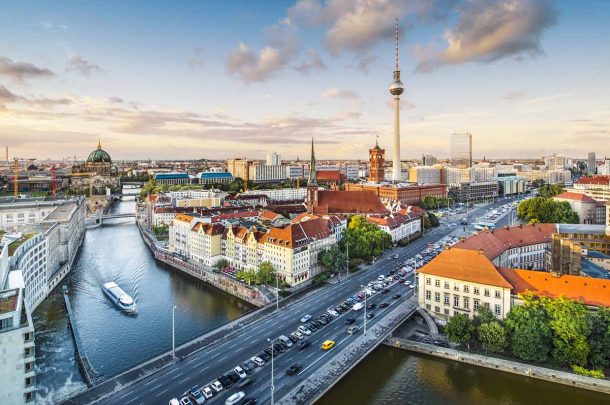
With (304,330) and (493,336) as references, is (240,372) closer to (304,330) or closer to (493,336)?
(304,330)

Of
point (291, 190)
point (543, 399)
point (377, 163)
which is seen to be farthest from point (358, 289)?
point (291, 190)

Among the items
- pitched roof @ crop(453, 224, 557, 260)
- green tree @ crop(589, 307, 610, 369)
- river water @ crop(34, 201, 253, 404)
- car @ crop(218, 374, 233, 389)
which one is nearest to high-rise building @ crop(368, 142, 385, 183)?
pitched roof @ crop(453, 224, 557, 260)

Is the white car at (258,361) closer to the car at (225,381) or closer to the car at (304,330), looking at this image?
the car at (225,381)

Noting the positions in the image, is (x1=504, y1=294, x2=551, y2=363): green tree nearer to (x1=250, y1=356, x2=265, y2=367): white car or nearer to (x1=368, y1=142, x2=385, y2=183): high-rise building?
(x1=250, y1=356, x2=265, y2=367): white car

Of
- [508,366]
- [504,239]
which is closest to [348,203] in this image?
[504,239]

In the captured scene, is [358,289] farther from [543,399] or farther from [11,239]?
[11,239]
